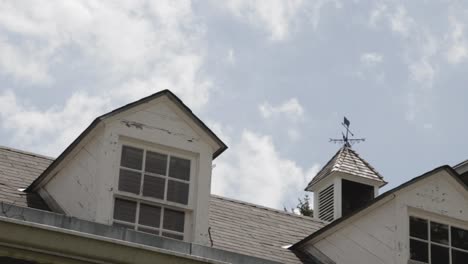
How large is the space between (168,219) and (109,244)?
145 cm

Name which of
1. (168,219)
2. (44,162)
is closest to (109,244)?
(168,219)

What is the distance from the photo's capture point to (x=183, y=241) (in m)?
12.0

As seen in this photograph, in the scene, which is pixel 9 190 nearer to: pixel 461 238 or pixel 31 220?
pixel 31 220

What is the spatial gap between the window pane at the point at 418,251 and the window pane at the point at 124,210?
375 centimetres

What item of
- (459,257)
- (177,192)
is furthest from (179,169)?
(459,257)

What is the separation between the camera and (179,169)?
1273cm

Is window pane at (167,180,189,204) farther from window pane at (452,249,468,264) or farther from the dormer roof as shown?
the dormer roof

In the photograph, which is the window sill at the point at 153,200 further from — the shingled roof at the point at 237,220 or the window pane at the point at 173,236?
the shingled roof at the point at 237,220

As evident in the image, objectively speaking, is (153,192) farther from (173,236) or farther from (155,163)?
(173,236)

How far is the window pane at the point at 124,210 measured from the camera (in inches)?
481

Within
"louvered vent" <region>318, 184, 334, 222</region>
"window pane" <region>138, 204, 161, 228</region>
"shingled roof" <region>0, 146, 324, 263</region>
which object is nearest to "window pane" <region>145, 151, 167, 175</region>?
"window pane" <region>138, 204, 161, 228</region>

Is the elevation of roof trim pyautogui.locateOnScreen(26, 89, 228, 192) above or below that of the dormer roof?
below

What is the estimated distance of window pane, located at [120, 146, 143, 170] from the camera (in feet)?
40.8

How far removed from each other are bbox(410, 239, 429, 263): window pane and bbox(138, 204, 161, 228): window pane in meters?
3.43
